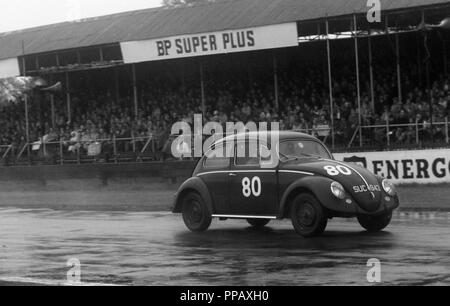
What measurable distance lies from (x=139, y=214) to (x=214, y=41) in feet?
33.2

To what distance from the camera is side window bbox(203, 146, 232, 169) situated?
49.8 ft

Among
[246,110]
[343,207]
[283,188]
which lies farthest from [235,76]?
[343,207]

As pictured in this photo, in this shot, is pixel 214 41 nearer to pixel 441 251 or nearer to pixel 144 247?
pixel 144 247

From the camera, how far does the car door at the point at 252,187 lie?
14297 millimetres

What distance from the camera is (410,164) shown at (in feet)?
78.3

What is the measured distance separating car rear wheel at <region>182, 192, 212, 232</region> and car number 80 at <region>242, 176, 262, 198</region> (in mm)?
979

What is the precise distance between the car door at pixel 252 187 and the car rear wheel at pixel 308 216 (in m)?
0.47

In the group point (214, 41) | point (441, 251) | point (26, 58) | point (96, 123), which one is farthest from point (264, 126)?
point (441, 251)

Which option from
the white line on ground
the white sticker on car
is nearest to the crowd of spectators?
the white sticker on car

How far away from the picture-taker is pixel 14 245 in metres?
14.6

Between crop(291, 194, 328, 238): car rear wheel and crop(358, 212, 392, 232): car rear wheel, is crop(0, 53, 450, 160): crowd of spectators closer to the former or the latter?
crop(358, 212, 392, 232): car rear wheel

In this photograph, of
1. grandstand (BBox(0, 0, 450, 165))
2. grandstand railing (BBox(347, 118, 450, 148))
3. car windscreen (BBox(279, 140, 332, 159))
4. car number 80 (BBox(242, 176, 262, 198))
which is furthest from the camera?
grandstand (BBox(0, 0, 450, 165))

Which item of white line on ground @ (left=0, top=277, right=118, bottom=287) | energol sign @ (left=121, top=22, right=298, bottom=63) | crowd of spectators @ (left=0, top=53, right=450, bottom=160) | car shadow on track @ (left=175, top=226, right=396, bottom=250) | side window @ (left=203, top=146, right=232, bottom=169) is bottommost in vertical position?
car shadow on track @ (left=175, top=226, right=396, bottom=250)

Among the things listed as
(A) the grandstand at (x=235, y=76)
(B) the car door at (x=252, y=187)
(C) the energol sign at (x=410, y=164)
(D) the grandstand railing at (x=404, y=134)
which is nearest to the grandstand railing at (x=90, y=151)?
(A) the grandstand at (x=235, y=76)
